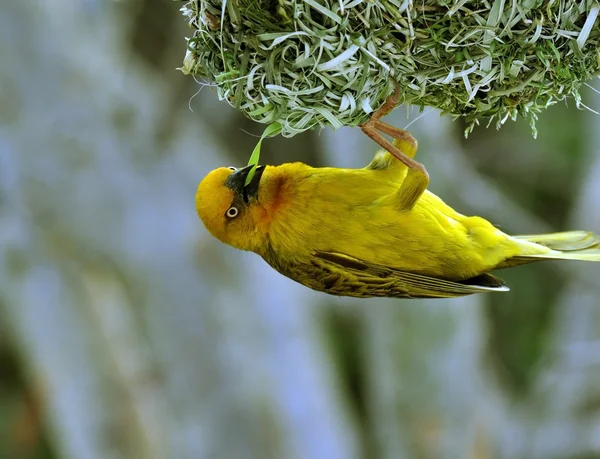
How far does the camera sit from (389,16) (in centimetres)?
170

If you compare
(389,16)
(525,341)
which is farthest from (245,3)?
(525,341)

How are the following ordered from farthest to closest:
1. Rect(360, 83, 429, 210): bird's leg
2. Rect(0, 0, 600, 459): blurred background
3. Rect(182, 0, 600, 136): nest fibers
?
1. Rect(0, 0, 600, 459): blurred background
2. Rect(360, 83, 429, 210): bird's leg
3. Rect(182, 0, 600, 136): nest fibers

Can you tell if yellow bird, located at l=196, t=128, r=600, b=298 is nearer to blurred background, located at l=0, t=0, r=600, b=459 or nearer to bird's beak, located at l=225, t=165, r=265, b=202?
bird's beak, located at l=225, t=165, r=265, b=202

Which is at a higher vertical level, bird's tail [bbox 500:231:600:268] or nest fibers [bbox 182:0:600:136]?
nest fibers [bbox 182:0:600:136]

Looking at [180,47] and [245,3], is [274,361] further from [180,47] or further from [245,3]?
[245,3]

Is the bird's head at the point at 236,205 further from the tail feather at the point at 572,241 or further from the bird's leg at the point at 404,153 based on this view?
the tail feather at the point at 572,241

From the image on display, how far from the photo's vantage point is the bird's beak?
2320mm

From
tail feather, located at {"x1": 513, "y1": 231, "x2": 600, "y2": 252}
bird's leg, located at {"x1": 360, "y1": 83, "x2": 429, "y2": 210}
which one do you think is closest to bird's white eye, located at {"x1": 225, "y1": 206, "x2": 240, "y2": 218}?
bird's leg, located at {"x1": 360, "y1": 83, "x2": 429, "y2": 210}

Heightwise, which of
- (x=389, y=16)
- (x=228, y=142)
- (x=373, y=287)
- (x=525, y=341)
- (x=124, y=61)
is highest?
(x=124, y=61)

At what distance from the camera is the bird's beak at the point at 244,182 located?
2.32 meters

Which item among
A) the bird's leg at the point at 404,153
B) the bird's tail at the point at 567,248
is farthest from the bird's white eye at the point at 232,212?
the bird's tail at the point at 567,248

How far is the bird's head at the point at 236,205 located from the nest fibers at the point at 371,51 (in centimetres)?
46

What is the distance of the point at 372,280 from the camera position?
2.48 metres

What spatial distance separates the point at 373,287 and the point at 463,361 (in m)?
4.17
